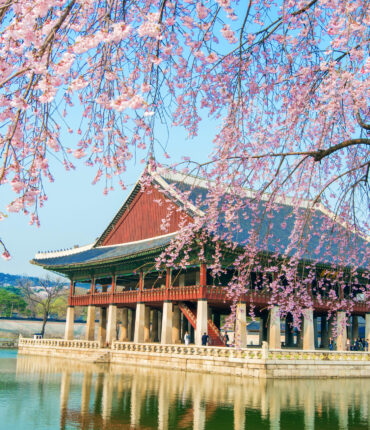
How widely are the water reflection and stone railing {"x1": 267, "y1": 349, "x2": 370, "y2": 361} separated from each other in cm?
166

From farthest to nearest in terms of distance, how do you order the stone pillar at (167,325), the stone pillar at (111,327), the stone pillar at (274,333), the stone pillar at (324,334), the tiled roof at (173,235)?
the stone pillar at (324,334), the stone pillar at (111,327), the tiled roof at (173,235), the stone pillar at (167,325), the stone pillar at (274,333)

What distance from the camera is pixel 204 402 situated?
15750 millimetres

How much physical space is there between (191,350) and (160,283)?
10329 mm

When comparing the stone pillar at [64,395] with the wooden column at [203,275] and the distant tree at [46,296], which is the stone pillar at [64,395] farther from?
the distant tree at [46,296]

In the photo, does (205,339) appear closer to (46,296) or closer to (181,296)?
(181,296)

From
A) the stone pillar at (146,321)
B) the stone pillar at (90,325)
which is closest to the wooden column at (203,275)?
the stone pillar at (146,321)

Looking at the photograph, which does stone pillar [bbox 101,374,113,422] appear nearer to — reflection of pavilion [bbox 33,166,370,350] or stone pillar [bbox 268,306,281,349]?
reflection of pavilion [bbox 33,166,370,350]

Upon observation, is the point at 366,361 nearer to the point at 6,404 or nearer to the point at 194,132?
the point at 6,404

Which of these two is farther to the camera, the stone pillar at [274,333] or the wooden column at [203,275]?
the stone pillar at [274,333]

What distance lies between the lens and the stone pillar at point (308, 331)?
32.6 metres

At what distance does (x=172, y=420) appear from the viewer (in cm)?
1269

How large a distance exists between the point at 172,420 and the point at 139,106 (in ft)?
32.2

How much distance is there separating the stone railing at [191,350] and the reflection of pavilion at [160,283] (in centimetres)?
99

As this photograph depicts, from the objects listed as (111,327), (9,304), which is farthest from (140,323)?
(9,304)
